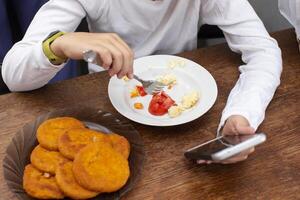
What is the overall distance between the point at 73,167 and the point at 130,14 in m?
0.56

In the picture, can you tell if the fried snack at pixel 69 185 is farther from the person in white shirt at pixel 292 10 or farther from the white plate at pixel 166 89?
the person in white shirt at pixel 292 10

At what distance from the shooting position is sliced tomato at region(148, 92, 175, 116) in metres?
0.88

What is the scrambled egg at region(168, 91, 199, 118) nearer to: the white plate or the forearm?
the white plate

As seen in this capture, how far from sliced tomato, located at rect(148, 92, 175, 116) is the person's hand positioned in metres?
0.10

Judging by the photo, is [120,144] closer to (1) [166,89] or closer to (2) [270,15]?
(1) [166,89]

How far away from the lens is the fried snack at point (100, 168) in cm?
64

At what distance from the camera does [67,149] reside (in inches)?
27.0

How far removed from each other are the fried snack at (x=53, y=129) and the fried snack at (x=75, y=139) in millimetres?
19

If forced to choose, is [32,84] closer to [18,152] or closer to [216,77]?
[18,152]

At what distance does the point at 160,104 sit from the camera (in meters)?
0.89

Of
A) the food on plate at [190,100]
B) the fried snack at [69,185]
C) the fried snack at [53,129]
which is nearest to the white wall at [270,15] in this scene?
the food on plate at [190,100]

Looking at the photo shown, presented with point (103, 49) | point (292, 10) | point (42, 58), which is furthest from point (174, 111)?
point (292, 10)

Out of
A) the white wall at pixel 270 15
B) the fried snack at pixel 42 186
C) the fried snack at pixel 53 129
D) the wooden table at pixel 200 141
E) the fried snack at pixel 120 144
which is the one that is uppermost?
the fried snack at pixel 53 129

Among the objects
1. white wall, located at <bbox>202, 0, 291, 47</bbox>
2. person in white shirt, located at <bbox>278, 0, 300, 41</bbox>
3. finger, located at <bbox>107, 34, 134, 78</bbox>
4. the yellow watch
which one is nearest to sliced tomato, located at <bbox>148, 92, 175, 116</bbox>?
finger, located at <bbox>107, 34, 134, 78</bbox>
